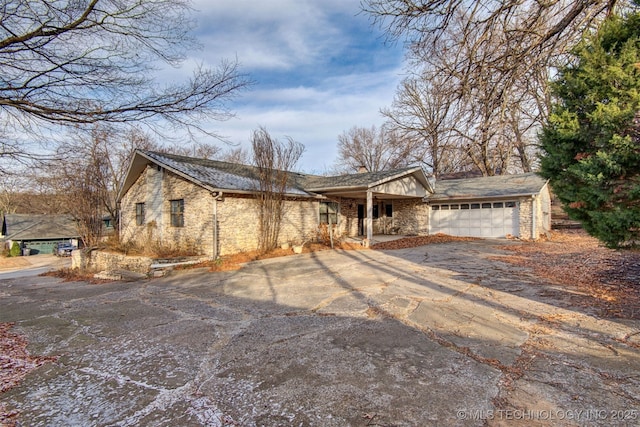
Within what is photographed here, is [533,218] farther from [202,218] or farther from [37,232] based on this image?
[37,232]

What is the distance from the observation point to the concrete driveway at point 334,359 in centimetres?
254

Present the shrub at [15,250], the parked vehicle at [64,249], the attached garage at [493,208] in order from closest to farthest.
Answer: the attached garage at [493,208]
the parked vehicle at [64,249]
the shrub at [15,250]

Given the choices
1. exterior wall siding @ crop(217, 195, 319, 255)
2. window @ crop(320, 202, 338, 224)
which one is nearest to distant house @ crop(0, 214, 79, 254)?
exterior wall siding @ crop(217, 195, 319, 255)

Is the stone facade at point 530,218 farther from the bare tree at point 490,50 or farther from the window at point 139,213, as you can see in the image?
the window at point 139,213

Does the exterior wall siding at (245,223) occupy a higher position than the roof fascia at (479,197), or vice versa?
the roof fascia at (479,197)

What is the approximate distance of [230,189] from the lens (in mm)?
11414

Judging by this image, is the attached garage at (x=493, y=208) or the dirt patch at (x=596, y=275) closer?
the dirt patch at (x=596, y=275)

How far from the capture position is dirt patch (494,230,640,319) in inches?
202

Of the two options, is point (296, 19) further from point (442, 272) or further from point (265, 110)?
point (442, 272)

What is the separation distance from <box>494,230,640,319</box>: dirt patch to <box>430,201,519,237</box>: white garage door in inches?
190

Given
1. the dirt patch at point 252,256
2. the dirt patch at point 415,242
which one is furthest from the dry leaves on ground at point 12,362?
the dirt patch at point 415,242

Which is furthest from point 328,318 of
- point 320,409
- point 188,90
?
point 188,90

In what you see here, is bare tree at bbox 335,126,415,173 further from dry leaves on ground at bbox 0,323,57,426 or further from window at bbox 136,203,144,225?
dry leaves on ground at bbox 0,323,57,426

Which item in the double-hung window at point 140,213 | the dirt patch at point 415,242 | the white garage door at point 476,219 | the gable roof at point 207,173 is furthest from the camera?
the white garage door at point 476,219
